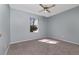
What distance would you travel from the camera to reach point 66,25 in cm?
546

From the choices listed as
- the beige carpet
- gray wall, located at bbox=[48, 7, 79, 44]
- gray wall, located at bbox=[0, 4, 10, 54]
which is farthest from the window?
gray wall, located at bbox=[0, 4, 10, 54]

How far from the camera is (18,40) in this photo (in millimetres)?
5199

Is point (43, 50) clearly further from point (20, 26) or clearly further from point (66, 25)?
point (66, 25)

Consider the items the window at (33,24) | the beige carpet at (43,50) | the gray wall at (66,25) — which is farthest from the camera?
the window at (33,24)

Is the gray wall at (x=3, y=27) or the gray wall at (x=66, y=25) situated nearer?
the gray wall at (x=3, y=27)

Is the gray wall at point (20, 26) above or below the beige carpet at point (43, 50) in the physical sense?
above

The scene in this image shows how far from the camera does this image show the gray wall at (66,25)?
187 inches

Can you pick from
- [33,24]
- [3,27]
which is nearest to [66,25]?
[33,24]

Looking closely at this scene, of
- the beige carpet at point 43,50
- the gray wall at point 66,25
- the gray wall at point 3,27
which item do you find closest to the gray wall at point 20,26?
the beige carpet at point 43,50

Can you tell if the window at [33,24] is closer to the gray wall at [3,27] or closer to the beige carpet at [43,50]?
the beige carpet at [43,50]

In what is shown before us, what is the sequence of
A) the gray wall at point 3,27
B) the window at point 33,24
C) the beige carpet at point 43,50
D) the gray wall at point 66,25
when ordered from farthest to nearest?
the window at point 33,24
the gray wall at point 66,25
the beige carpet at point 43,50
the gray wall at point 3,27
